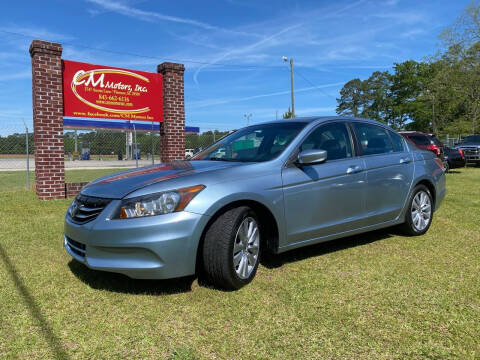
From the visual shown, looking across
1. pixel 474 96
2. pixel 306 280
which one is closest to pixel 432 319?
pixel 306 280

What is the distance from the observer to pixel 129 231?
300 cm

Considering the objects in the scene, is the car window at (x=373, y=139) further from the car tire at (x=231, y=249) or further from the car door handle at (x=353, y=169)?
the car tire at (x=231, y=249)

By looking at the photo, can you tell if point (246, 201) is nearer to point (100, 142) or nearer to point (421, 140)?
point (421, 140)

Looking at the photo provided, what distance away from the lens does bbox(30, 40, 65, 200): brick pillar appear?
8.49m

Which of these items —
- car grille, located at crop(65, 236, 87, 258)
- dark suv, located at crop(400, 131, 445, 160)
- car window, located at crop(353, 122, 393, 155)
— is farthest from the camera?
dark suv, located at crop(400, 131, 445, 160)

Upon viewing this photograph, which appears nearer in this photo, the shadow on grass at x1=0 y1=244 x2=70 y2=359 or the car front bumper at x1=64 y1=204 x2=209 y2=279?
the shadow on grass at x1=0 y1=244 x2=70 y2=359

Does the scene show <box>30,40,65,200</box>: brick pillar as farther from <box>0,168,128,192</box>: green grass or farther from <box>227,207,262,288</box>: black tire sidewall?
<box>227,207,262,288</box>: black tire sidewall

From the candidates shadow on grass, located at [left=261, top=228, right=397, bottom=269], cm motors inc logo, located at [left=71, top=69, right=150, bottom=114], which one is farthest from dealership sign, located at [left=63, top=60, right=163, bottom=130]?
shadow on grass, located at [left=261, top=228, right=397, bottom=269]

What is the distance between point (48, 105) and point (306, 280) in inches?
291

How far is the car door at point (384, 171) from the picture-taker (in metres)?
4.50

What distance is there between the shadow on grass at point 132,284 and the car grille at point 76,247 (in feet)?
1.14

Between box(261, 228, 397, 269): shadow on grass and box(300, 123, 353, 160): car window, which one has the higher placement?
box(300, 123, 353, 160): car window

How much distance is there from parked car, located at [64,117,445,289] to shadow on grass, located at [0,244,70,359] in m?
0.49

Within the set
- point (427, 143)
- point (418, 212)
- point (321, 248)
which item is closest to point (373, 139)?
point (418, 212)
